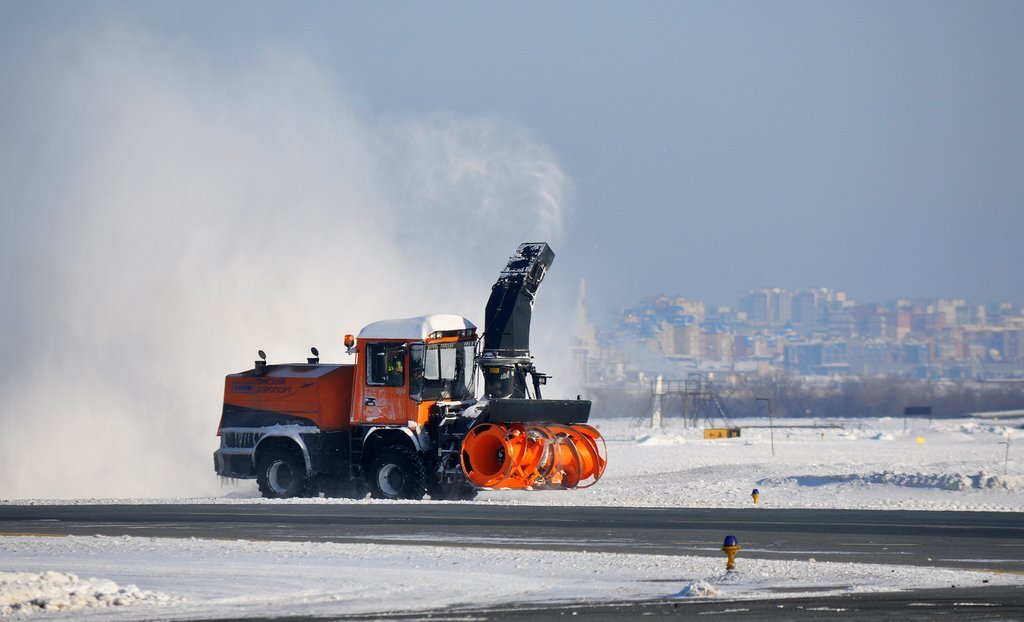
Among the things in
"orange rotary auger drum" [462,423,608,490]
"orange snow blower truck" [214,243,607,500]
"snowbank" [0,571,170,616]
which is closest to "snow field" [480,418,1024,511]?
"orange rotary auger drum" [462,423,608,490]

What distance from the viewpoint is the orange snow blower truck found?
26125 millimetres

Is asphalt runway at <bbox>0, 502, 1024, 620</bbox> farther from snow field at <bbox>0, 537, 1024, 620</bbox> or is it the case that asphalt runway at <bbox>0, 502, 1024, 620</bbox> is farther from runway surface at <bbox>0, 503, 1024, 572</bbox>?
snow field at <bbox>0, 537, 1024, 620</bbox>

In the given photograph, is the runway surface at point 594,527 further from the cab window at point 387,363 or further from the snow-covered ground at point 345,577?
the cab window at point 387,363

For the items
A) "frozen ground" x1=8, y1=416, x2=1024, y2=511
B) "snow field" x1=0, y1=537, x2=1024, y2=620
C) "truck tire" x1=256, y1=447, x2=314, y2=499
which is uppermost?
"truck tire" x1=256, y1=447, x2=314, y2=499

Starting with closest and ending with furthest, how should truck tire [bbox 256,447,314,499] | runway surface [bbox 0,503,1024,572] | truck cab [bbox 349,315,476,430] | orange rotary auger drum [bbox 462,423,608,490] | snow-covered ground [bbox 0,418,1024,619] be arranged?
1. snow-covered ground [bbox 0,418,1024,619]
2. runway surface [bbox 0,503,1024,572]
3. orange rotary auger drum [bbox 462,423,608,490]
4. truck cab [bbox 349,315,476,430]
5. truck tire [bbox 256,447,314,499]

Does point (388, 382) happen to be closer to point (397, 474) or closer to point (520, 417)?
point (397, 474)

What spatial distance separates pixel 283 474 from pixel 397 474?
2729mm

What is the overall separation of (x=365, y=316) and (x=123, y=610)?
32.1 meters

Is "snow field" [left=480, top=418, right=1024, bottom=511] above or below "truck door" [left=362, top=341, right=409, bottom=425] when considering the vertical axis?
below

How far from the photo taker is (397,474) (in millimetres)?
26688

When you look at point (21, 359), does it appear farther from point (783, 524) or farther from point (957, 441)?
point (957, 441)

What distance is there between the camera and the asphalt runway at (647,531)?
500 inches

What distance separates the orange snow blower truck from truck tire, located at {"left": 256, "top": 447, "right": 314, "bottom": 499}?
24 millimetres

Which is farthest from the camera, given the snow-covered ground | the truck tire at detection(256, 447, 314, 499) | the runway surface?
the truck tire at detection(256, 447, 314, 499)
